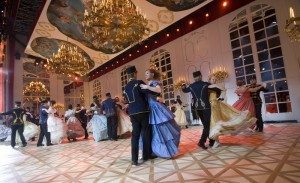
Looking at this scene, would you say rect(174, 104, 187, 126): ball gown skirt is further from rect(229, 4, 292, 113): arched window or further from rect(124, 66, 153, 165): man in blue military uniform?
rect(124, 66, 153, 165): man in blue military uniform

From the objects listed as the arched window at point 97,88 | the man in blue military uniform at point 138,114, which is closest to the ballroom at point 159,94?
the man in blue military uniform at point 138,114

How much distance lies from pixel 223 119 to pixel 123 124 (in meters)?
3.96

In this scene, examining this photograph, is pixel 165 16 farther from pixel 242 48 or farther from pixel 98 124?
pixel 98 124

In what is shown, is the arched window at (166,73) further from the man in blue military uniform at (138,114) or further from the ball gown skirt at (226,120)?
the man in blue military uniform at (138,114)

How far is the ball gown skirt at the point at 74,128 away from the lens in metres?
8.62

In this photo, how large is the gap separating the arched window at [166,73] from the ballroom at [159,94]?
0.25 ft

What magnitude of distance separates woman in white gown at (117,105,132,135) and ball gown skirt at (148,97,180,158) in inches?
159

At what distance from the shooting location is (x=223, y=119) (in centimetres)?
508

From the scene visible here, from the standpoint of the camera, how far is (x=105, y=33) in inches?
291

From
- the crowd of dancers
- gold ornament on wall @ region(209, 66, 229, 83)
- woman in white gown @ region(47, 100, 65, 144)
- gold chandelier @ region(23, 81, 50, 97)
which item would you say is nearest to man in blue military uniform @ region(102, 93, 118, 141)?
the crowd of dancers

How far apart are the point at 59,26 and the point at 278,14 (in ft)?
35.8

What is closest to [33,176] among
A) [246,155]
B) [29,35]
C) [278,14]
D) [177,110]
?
[246,155]

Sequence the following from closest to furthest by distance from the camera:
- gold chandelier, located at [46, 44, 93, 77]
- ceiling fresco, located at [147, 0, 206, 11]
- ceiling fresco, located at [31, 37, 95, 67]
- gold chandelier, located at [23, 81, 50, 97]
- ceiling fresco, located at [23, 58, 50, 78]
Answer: gold chandelier, located at [46, 44, 93, 77], ceiling fresco, located at [147, 0, 206, 11], ceiling fresco, located at [31, 37, 95, 67], gold chandelier, located at [23, 81, 50, 97], ceiling fresco, located at [23, 58, 50, 78]

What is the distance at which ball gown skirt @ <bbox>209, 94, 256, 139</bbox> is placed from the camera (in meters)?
4.50
